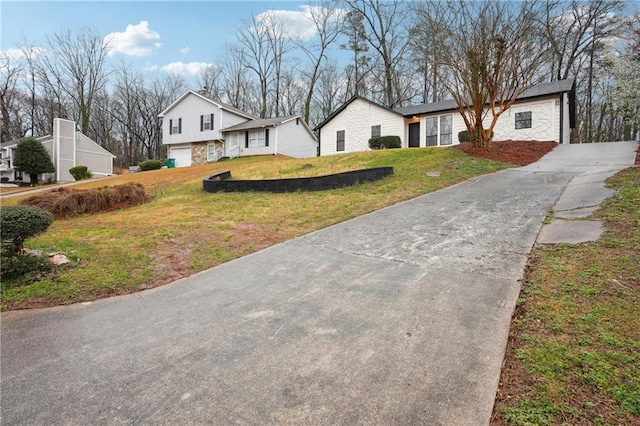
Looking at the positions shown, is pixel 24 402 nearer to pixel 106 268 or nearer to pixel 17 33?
pixel 106 268

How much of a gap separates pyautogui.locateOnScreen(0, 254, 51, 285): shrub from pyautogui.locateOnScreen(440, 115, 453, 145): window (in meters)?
19.9

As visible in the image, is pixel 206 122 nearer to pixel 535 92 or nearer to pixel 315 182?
pixel 315 182

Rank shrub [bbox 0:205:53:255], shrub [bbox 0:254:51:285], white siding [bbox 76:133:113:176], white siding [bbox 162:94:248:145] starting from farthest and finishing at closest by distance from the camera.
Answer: white siding [bbox 162:94:248:145]
white siding [bbox 76:133:113:176]
shrub [bbox 0:254:51:285]
shrub [bbox 0:205:53:255]

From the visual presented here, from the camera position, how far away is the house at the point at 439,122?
56.4 feet

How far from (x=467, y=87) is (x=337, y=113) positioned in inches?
449

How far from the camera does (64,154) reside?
2597 centimetres

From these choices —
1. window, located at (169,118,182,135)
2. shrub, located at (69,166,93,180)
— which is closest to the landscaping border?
shrub, located at (69,166,93,180)

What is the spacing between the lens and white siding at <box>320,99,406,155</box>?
21688 mm

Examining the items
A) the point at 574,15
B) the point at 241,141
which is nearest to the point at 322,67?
the point at 241,141

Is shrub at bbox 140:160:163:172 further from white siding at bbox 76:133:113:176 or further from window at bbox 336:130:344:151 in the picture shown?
window at bbox 336:130:344:151

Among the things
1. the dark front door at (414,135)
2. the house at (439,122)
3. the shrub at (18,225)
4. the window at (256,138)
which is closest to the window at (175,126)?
the window at (256,138)

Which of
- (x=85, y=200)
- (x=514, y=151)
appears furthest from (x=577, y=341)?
(x=514, y=151)

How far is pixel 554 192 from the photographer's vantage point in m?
7.77

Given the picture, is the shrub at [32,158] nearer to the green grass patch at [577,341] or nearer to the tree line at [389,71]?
the tree line at [389,71]
